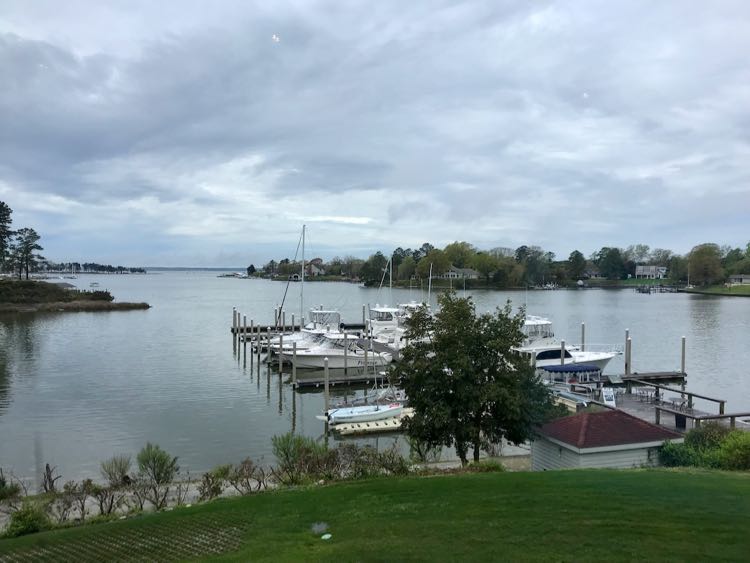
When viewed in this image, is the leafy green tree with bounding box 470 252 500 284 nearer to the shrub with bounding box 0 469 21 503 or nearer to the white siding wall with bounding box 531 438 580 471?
the white siding wall with bounding box 531 438 580 471

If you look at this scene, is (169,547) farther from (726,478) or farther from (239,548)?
(726,478)

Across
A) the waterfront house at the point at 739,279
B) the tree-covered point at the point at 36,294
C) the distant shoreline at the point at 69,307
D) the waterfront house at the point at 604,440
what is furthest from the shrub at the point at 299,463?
the waterfront house at the point at 739,279

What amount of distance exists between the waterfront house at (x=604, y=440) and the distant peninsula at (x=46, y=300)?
90.4 metres

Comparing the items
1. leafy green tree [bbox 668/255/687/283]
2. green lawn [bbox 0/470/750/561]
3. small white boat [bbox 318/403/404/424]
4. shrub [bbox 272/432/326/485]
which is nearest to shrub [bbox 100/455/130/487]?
shrub [bbox 272/432/326/485]

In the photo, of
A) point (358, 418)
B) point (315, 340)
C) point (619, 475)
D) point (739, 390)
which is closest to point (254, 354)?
point (315, 340)

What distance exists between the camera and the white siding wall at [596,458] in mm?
14188

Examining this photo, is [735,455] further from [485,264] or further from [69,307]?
[485,264]

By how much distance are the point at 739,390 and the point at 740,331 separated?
32.9 meters

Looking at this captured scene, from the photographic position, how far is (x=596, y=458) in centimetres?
1419

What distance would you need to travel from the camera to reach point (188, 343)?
5494 centimetres

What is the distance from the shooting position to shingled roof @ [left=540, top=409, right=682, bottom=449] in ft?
46.6

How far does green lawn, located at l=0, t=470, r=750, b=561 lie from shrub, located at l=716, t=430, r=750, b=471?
2345mm

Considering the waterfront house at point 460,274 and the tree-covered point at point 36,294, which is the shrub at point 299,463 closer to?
the tree-covered point at point 36,294

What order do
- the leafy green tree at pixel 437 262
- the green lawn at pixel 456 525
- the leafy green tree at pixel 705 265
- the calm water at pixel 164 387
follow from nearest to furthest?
the green lawn at pixel 456 525 → the calm water at pixel 164 387 → the leafy green tree at pixel 437 262 → the leafy green tree at pixel 705 265
